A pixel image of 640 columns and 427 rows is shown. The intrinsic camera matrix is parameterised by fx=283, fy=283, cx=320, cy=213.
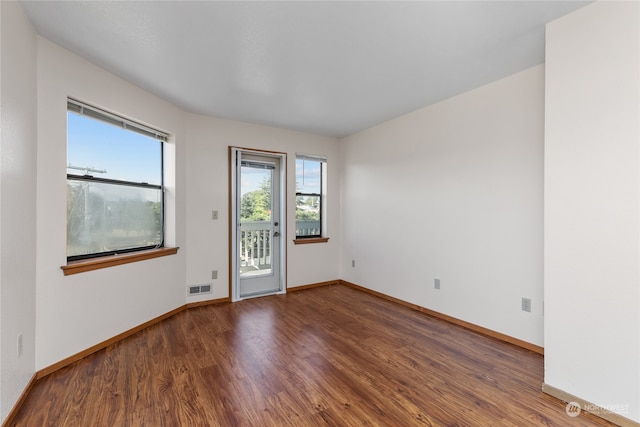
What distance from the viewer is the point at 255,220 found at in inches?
165

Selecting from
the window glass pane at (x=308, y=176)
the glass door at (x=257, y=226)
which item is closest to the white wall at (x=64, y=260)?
the glass door at (x=257, y=226)

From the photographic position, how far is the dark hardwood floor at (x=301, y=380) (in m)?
1.69

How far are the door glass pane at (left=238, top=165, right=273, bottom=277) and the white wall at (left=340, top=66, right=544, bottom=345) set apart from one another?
1.49 metres

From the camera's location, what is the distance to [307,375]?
84.0 inches

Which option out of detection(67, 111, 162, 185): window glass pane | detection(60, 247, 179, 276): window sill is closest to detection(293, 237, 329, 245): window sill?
detection(60, 247, 179, 276): window sill

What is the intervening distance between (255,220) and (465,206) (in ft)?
9.10

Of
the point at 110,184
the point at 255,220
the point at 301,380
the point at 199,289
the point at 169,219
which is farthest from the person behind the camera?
the point at 255,220

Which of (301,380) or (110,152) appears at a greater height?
(110,152)

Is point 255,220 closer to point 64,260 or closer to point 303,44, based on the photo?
point 64,260

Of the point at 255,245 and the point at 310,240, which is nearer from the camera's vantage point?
the point at 255,245

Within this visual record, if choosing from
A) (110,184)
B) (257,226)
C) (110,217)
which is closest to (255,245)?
(257,226)

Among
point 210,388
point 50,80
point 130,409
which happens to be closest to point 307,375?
point 210,388

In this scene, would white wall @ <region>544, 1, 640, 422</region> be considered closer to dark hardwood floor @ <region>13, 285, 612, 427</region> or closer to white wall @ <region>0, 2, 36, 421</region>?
dark hardwood floor @ <region>13, 285, 612, 427</region>

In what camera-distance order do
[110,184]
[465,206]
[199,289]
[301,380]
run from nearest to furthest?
[301,380], [110,184], [465,206], [199,289]
